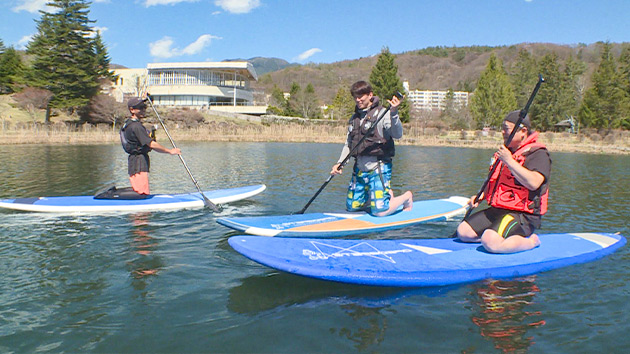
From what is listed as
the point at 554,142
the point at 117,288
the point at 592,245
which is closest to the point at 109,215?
the point at 117,288

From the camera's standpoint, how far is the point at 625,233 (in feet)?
24.0

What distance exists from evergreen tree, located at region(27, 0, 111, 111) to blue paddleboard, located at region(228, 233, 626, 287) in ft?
119

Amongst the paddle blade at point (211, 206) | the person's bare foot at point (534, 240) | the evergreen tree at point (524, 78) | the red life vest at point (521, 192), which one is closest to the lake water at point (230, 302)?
the person's bare foot at point (534, 240)

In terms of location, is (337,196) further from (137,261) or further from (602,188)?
(602,188)

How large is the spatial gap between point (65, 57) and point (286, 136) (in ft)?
62.5

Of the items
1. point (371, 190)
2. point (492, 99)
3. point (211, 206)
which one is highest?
point (492, 99)

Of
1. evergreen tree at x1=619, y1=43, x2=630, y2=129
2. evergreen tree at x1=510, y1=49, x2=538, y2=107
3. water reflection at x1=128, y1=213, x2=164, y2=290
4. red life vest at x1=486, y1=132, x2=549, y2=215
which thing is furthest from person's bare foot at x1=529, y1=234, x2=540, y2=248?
evergreen tree at x1=510, y1=49, x2=538, y2=107

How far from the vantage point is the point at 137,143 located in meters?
7.96

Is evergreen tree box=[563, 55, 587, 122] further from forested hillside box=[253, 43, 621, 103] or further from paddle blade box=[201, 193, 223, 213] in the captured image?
paddle blade box=[201, 193, 223, 213]

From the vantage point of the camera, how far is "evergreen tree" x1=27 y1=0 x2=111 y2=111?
34.6 m

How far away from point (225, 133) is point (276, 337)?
32269 millimetres

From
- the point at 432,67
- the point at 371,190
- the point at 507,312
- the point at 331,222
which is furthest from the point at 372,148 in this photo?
the point at 432,67

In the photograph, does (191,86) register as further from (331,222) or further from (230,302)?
(230,302)

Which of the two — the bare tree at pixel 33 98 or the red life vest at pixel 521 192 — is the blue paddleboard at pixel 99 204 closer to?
the red life vest at pixel 521 192
